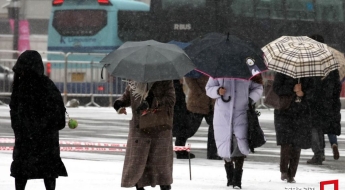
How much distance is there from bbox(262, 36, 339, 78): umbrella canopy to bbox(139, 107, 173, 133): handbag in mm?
2114

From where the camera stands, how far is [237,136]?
10.5m

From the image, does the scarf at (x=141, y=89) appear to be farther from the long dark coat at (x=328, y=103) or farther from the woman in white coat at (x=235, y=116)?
the long dark coat at (x=328, y=103)

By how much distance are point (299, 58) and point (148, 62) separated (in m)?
2.47

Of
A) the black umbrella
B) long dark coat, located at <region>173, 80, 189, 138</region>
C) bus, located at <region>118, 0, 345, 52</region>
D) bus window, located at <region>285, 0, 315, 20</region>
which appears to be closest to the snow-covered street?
long dark coat, located at <region>173, 80, 189, 138</region>

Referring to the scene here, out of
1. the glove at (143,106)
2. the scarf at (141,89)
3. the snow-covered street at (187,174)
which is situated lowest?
the snow-covered street at (187,174)

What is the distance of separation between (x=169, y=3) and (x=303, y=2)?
4145mm

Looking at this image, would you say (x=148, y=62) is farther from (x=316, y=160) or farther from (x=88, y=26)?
(x=88, y=26)

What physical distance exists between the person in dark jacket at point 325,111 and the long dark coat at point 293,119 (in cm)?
253

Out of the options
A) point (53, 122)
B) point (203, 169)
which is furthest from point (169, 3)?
point (53, 122)

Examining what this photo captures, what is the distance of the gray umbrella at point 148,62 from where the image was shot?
9109mm

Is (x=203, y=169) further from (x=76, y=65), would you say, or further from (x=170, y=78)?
→ (x=76, y=65)

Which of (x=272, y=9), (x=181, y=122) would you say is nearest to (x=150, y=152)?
(x=181, y=122)

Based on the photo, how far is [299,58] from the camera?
11.1 meters

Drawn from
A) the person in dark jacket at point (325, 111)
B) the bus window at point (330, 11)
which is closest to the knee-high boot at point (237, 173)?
the person in dark jacket at point (325, 111)
